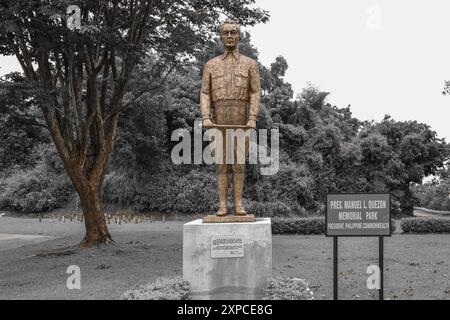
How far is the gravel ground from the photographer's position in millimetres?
9539

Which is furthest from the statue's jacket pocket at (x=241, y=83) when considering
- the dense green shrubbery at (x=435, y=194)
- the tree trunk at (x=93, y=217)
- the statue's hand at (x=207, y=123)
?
the dense green shrubbery at (x=435, y=194)

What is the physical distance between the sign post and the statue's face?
120 inches

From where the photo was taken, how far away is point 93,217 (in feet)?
49.7

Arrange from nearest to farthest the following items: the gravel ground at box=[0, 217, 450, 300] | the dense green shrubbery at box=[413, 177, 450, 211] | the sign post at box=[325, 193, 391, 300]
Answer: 1. the sign post at box=[325, 193, 391, 300]
2. the gravel ground at box=[0, 217, 450, 300]
3. the dense green shrubbery at box=[413, 177, 450, 211]

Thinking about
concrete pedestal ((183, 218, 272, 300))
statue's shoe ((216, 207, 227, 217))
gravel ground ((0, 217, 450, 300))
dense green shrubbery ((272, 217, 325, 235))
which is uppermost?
statue's shoe ((216, 207, 227, 217))

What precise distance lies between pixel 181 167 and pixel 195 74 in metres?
7.03

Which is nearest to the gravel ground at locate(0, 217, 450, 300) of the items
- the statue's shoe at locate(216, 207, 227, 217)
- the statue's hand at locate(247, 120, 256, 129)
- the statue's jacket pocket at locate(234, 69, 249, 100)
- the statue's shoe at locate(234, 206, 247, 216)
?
the statue's shoe at locate(234, 206, 247, 216)

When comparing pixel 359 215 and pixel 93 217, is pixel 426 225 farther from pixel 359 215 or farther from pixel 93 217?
pixel 359 215

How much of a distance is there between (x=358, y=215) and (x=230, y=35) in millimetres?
3667

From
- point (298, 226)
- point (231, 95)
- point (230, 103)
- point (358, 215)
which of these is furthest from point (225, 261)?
point (298, 226)

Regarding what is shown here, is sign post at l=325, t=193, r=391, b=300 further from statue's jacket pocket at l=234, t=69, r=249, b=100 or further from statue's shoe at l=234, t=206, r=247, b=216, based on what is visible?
statue's jacket pocket at l=234, t=69, r=249, b=100

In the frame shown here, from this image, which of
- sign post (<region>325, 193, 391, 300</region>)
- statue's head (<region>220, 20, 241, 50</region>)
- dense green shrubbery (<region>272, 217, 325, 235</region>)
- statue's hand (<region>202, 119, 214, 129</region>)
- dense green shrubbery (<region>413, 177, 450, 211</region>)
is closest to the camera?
sign post (<region>325, 193, 391, 300</region>)

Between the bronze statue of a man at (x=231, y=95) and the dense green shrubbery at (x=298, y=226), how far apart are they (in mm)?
12035

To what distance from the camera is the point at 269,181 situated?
28.7 meters
